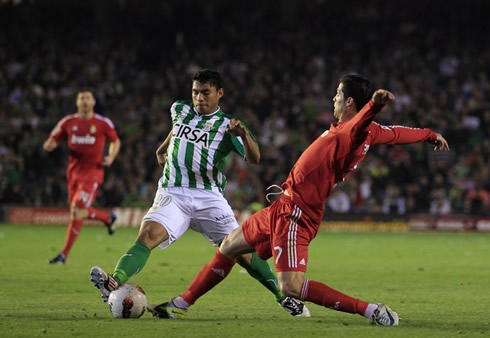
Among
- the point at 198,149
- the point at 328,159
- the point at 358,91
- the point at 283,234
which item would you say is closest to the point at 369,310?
the point at 283,234

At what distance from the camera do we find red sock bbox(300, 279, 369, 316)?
302 inches

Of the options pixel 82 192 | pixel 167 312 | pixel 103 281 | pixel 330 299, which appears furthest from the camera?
pixel 82 192

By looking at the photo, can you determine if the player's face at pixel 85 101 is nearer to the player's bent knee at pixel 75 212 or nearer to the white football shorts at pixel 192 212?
the player's bent knee at pixel 75 212

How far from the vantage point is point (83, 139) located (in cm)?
1507

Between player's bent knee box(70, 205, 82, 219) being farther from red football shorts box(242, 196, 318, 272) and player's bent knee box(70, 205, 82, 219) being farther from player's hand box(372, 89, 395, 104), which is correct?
player's hand box(372, 89, 395, 104)

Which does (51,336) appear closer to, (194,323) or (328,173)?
(194,323)

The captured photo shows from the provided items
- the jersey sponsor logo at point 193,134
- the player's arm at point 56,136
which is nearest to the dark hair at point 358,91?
the jersey sponsor logo at point 193,134

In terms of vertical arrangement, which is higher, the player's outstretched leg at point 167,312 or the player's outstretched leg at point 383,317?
the player's outstretched leg at point 383,317

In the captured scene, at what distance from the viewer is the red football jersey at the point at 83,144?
15023 mm

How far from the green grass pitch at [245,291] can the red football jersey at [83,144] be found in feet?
4.50

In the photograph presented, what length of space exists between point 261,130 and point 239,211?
3.96 metres

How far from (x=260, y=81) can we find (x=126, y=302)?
23.4 m

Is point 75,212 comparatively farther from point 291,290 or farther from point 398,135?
point 398,135

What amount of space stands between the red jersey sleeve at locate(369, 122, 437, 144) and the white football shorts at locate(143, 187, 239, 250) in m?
1.84
